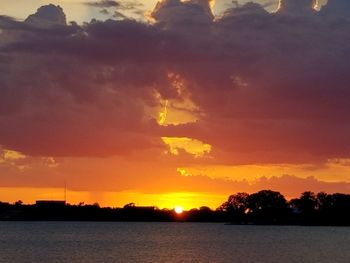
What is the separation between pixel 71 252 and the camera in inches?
5487

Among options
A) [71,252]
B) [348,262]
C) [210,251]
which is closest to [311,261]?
[348,262]

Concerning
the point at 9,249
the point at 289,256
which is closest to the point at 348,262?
the point at 289,256

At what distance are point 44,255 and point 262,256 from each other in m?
38.1

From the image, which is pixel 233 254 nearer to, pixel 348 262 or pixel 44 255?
pixel 348 262

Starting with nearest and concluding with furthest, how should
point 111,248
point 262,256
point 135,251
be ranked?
point 262,256
point 135,251
point 111,248

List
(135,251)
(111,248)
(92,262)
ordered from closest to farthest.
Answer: (92,262), (135,251), (111,248)

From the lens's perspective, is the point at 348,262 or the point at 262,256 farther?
the point at 262,256

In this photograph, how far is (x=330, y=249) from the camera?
15438 centimetres

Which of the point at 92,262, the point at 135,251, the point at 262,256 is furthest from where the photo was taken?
the point at 135,251

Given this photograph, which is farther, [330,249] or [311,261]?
[330,249]

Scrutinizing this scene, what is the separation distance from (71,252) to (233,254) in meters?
29.8

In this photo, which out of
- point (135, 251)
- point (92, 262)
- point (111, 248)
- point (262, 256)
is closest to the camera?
point (92, 262)

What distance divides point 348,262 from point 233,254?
23729 millimetres

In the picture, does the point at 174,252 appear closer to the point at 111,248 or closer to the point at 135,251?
the point at 135,251
